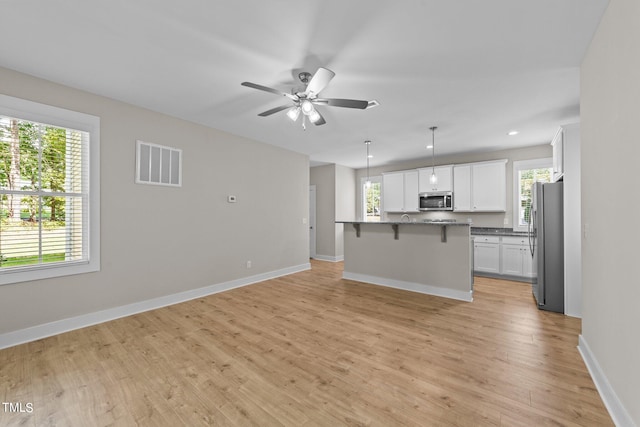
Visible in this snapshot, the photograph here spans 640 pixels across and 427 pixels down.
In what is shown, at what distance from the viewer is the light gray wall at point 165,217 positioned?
2.88 m

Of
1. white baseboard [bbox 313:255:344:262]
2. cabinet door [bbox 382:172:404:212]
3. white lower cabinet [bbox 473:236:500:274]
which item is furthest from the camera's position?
white baseboard [bbox 313:255:344:262]

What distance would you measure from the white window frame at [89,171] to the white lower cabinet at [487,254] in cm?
629

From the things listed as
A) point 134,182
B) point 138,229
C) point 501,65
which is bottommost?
point 138,229

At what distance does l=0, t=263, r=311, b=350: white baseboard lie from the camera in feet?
8.74

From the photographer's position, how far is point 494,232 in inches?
210

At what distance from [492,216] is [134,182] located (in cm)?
669

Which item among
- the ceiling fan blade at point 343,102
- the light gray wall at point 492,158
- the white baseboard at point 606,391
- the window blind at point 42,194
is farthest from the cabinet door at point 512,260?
the window blind at point 42,194

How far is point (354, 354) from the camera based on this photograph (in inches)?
96.7

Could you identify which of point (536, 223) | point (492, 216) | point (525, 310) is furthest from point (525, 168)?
point (525, 310)

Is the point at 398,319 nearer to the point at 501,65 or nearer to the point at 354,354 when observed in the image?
the point at 354,354

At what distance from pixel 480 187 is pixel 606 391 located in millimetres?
4607

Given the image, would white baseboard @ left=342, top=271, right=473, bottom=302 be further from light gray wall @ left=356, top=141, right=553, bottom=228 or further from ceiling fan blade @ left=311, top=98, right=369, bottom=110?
ceiling fan blade @ left=311, top=98, right=369, bottom=110

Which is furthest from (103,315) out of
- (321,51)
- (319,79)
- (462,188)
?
(462,188)

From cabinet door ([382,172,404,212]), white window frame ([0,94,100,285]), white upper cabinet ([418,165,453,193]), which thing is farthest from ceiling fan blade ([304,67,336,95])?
cabinet door ([382,172,404,212])
